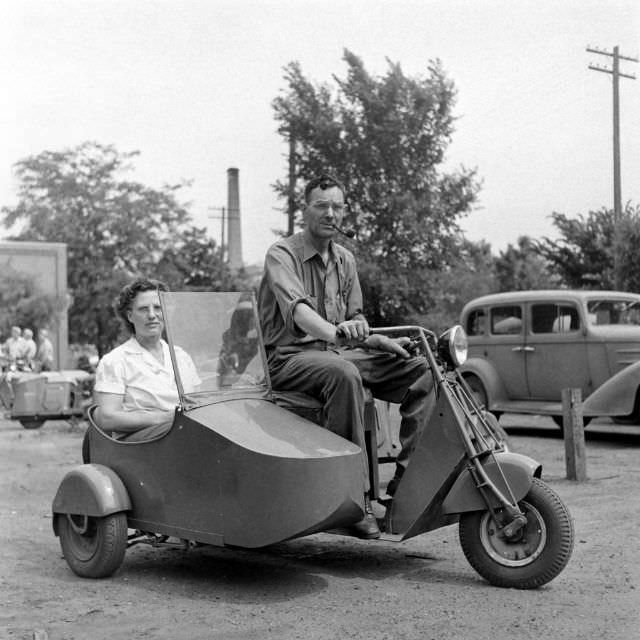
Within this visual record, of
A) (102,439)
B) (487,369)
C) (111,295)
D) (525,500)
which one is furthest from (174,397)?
(111,295)

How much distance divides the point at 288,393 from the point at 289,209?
26.0 metres

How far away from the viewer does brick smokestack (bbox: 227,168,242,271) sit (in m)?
56.9

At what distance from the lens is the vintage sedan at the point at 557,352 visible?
37.9 feet

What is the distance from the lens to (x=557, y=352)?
41.1ft

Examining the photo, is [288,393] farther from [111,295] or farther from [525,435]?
[111,295]

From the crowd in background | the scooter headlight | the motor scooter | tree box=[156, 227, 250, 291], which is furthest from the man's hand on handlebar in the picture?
tree box=[156, 227, 250, 291]

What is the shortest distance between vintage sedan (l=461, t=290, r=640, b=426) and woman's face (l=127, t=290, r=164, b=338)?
7.25 metres

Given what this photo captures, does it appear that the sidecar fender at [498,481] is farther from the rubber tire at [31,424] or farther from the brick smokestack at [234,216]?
the brick smokestack at [234,216]

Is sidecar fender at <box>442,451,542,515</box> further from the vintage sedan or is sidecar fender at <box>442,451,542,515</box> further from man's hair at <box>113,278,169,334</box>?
the vintage sedan

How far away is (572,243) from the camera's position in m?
24.3

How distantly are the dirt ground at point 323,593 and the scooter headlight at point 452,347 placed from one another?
1.07 m

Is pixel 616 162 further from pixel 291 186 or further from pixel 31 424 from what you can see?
pixel 291 186

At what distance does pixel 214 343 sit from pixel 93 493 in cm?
98

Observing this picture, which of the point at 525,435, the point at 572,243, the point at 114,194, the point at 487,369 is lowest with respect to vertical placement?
the point at 525,435
